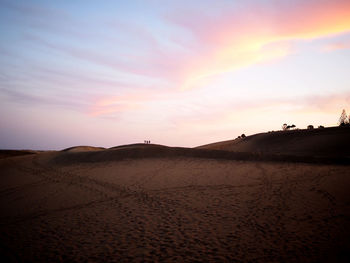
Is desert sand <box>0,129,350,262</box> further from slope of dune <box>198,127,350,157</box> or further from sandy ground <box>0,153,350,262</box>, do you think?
slope of dune <box>198,127,350,157</box>

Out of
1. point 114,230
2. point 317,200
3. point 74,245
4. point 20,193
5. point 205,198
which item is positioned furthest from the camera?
point 20,193

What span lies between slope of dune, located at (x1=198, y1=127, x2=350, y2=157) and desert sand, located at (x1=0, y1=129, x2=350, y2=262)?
1293 cm

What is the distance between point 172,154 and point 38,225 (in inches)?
660

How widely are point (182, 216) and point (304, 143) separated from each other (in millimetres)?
28059

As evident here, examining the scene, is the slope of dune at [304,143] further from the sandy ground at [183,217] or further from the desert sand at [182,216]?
the desert sand at [182,216]

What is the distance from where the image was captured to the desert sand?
588 cm

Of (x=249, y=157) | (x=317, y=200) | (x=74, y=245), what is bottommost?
(x=74, y=245)

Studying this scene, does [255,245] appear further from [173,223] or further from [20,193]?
[20,193]

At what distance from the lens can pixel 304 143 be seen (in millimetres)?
30219

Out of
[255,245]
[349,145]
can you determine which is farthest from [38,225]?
[349,145]

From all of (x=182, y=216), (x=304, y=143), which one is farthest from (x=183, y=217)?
(x=304, y=143)

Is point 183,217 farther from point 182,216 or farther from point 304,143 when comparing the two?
point 304,143

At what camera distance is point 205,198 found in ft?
34.2

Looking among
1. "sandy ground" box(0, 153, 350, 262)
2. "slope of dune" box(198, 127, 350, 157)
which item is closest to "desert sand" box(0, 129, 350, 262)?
"sandy ground" box(0, 153, 350, 262)
